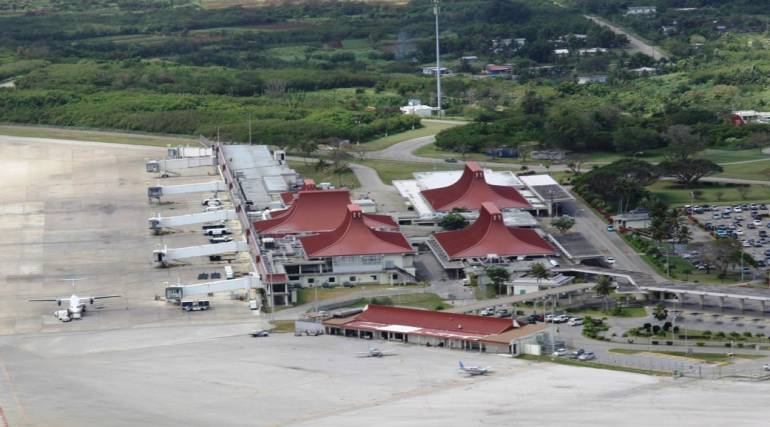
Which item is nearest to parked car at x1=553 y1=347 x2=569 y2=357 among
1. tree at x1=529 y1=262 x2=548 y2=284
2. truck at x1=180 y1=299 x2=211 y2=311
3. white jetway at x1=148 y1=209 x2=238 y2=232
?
tree at x1=529 y1=262 x2=548 y2=284

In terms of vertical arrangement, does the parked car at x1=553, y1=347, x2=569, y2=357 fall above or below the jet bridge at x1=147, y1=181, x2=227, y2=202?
below

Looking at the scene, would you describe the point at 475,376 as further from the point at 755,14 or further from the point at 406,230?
the point at 755,14

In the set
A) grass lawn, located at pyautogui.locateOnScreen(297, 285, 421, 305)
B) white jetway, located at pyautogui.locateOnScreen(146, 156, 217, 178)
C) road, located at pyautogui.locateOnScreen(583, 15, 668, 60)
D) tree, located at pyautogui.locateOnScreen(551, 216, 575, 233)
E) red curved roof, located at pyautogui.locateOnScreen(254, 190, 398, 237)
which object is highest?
road, located at pyautogui.locateOnScreen(583, 15, 668, 60)

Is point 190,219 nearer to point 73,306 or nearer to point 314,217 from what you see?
point 314,217

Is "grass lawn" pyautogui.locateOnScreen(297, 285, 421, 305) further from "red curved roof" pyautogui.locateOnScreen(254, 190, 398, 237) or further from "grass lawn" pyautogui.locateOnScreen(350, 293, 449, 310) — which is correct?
"red curved roof" pyautogui.locateOnScreen(254, 190, 398, 237)

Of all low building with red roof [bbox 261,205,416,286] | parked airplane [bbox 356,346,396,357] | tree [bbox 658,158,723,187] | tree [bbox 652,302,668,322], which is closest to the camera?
parked airplane [bbox 356,346,396,357]

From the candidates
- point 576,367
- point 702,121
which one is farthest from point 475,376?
point 702,121
